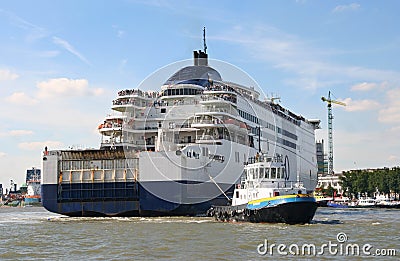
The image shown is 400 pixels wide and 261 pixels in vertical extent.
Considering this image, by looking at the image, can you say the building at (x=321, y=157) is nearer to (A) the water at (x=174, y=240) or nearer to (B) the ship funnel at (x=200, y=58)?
(B) the ship funnel at (x=200, y=58)

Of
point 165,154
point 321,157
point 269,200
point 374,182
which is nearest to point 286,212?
point 269,200

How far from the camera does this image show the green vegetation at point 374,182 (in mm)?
97312

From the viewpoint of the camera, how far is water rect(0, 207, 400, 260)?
23.7 m

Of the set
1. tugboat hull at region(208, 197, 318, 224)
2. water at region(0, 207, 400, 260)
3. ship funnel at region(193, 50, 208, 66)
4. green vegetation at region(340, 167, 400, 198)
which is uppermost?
ship funnel at region(193, 50, 208, 66)

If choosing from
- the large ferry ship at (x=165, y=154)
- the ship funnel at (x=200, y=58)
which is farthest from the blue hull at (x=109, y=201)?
the ship funnel at (x=200, y=58)

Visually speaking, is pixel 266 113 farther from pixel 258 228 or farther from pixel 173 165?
pixel 258 228

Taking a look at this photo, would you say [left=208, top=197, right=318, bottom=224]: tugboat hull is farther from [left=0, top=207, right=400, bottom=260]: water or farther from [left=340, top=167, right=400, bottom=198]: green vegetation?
[left=340, top=167, right=400, bottom=198]: green vegetation

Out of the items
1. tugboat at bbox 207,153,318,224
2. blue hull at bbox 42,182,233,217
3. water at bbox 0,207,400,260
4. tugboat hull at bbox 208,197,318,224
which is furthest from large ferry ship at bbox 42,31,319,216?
tugboat hull at bbox 208,197,318,224

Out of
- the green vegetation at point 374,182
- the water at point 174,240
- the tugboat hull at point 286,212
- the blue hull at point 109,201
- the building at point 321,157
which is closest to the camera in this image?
the water at point 174,240

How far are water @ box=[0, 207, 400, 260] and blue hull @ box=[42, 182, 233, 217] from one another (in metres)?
4.85

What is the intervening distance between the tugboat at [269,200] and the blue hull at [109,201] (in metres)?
4.53

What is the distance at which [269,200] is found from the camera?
1390 inches

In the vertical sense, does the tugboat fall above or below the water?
above

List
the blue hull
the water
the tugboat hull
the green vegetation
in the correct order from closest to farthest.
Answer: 1. the water
2. the tugboat hull
3. the blue hull
4. the green vegetation
